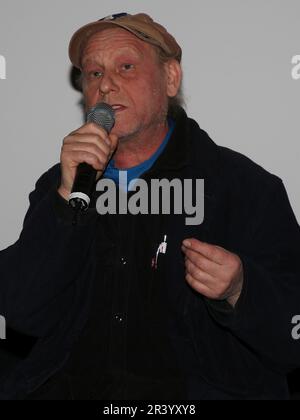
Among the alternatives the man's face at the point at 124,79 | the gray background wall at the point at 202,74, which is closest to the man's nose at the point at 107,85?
the man's face at the point at 124,79

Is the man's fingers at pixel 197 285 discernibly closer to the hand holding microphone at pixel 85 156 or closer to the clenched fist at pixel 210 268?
the clenched fist at pixel 210 268

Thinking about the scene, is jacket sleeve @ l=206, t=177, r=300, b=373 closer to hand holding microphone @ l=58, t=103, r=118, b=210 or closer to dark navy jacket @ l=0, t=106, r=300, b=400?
dark navy jacket @ l=0, t=106, r=300, b=400

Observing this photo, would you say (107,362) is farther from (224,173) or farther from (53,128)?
(53,128)

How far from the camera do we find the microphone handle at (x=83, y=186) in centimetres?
153

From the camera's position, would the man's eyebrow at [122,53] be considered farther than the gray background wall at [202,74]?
No

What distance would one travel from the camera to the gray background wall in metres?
2.66

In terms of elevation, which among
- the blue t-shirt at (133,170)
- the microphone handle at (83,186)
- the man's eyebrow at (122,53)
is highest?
the man's eyebrow at (122,53)

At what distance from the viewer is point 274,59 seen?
265cm

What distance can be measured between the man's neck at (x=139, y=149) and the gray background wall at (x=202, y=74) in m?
0.60

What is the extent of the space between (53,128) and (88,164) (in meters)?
1.22

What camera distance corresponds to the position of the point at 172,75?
7.25ft

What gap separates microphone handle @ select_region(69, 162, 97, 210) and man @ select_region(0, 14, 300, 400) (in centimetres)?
17

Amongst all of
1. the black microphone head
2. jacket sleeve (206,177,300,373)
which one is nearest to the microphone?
the black microphone head

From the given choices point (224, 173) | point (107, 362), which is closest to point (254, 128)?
point (224, 173)
